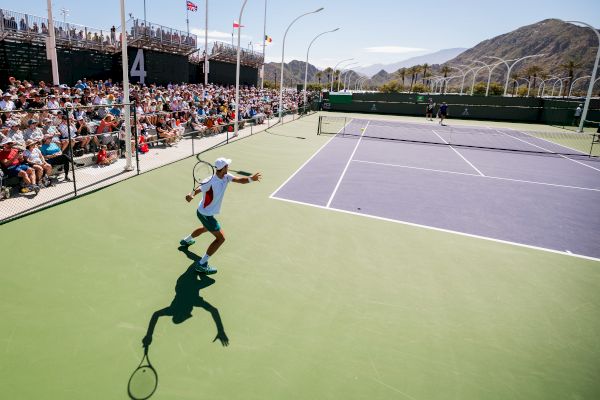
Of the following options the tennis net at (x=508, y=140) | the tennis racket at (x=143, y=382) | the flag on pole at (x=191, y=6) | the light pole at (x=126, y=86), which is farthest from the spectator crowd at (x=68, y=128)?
the flag on pole at (x=191, y=6)

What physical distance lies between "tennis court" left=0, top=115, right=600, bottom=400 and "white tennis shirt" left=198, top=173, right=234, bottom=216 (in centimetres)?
122

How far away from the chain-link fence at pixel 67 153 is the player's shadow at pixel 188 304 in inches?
206

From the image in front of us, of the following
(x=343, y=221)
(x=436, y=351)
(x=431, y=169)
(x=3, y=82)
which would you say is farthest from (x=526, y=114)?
(x=3, y=82)

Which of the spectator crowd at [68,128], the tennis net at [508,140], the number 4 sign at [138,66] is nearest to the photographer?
the spectator crowd at [68,128]

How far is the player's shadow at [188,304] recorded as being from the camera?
16.6 feet

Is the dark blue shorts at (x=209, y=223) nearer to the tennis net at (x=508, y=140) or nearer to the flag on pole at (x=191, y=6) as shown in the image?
the tennis net at (x=508, y=140)

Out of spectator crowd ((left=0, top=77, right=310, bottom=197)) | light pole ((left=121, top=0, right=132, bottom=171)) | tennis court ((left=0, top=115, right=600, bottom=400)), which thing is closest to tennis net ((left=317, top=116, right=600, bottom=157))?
spectator crowd ((left=0, top=77, right=310, bottom=197))

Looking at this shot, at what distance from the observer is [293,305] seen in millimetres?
5793

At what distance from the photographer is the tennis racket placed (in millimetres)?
4004

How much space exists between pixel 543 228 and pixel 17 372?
11.5 meters

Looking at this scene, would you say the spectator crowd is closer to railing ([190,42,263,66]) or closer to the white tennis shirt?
the white tennis shirt

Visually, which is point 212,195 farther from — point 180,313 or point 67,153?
point 67,153

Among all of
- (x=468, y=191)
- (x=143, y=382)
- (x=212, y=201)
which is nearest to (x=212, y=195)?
(x=212, y=201)

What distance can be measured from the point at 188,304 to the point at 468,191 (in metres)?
11.0
